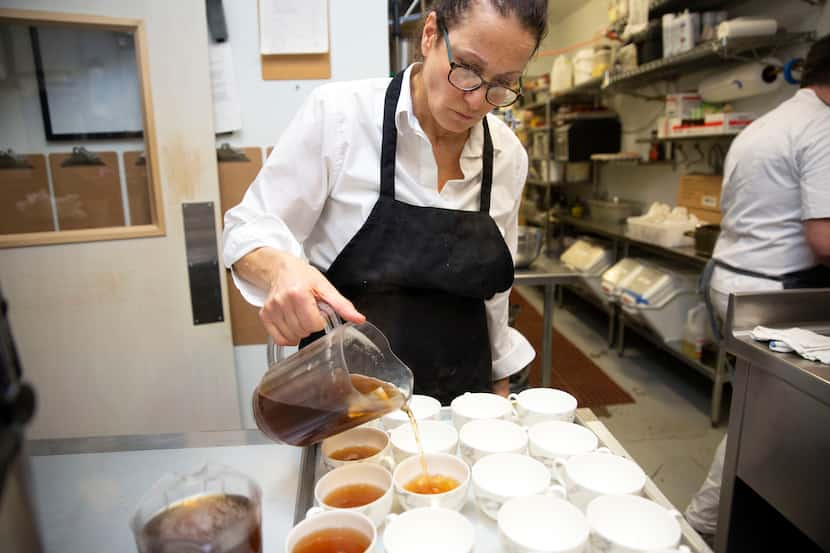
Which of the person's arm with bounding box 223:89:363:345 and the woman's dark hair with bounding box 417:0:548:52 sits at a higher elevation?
the woman's dark hair with bounding box 417:0:548:52

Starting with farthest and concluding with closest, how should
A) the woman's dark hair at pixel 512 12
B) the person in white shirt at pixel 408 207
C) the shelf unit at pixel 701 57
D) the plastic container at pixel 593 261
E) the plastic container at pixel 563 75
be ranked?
the plastic container at pixel 563 75 → the plastic container at pixel 593 261 → the shelf unit at pixel 701 57 → the person in white shirt at pixel 408 207 → the woman's dark hair at pixel 512 12

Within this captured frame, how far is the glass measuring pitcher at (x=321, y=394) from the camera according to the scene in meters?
0.77

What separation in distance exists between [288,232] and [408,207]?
0.28 metres

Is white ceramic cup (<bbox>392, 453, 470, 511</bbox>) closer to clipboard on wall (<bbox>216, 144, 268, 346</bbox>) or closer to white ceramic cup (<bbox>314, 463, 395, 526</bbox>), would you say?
→ white ceramic cup (<bbox>314, 463, 395, 526</bbox>)

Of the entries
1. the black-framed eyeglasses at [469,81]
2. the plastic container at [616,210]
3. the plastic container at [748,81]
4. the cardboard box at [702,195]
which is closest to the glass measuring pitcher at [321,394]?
the black-framed eyeglasses at [469,81]

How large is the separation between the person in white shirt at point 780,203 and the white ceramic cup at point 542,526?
54.2 inches

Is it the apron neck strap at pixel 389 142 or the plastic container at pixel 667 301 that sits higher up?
the apron neck strap at pixel 389 142

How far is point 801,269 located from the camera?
2.08m

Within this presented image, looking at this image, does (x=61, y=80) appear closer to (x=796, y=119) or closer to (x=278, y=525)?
(x=278, y=525)

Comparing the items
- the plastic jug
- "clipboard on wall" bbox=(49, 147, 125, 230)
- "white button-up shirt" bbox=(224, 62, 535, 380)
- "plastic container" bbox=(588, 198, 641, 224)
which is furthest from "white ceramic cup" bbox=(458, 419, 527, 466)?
"plastic container" bbox=(588, 198, 641, 224)

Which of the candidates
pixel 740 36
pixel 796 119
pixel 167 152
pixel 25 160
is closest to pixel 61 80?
pixel 25 160

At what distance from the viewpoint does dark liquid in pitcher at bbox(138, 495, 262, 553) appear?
527mm

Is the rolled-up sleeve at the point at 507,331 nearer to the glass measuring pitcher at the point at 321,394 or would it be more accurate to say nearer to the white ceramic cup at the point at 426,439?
the white ceramic cup at the point at 426,439

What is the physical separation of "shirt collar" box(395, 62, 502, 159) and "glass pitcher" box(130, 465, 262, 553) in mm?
861
